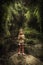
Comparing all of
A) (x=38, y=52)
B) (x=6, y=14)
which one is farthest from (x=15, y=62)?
(x=6, y=14)

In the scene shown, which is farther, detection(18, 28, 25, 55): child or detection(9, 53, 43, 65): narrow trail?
detection(18, 28, 25, 55): child

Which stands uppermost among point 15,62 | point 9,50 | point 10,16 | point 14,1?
point 14,1

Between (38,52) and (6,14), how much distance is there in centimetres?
281

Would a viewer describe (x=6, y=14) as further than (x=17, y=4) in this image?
No

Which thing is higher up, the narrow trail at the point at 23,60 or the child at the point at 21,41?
the child at the point at 21,41

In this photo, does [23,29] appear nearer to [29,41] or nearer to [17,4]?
[29,41]

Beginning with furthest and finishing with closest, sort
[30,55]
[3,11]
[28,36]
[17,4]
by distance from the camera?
1. [28,36]
2. [30,55]
3. [17,4]
4. [3,11]

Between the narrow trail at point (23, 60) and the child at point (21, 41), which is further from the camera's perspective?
the child at point (21, 41)

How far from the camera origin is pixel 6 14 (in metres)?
5.79

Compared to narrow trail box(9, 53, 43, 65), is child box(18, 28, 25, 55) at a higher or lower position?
higher

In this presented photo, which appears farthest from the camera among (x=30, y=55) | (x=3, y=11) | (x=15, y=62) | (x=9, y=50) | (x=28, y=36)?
(x=28, y=36)

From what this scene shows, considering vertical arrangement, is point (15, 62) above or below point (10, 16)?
below

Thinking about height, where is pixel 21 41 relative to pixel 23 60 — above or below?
above

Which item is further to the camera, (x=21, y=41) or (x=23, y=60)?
(x=21, y=41)
